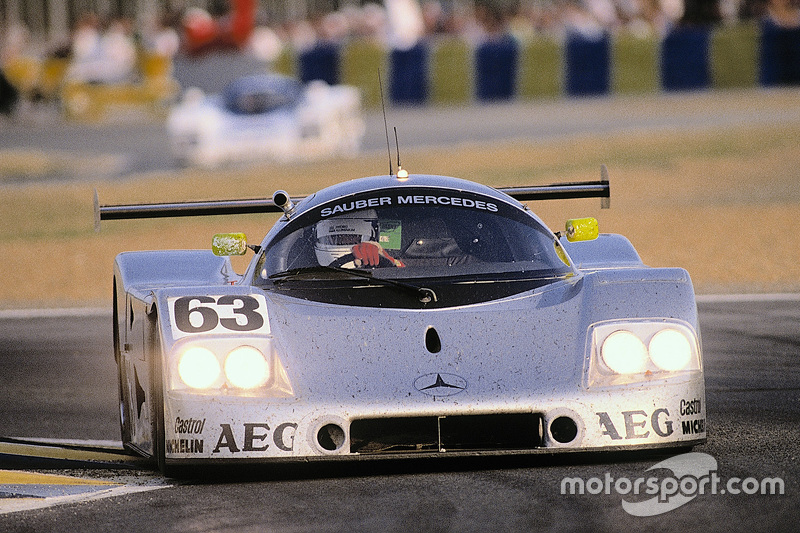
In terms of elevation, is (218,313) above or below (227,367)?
above

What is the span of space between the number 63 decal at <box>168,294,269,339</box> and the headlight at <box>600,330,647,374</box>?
3.93ft

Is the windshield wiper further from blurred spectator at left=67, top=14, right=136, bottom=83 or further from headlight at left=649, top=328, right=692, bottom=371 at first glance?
blurred spectator at left=67, top=14, right=136, bottom=83

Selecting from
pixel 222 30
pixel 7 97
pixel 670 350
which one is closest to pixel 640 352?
pixel 670 350

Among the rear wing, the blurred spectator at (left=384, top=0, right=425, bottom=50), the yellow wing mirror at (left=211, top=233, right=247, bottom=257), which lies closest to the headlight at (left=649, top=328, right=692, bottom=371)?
the yellow wing mirror at (left=211, top=233, right=247, bottom=257)

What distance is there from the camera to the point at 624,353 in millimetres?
5227

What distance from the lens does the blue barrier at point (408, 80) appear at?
1203 inches

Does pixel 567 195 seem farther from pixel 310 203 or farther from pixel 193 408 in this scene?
pixel 193 408

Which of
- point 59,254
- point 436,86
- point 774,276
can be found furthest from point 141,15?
point 774,276

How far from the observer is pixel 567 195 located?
24.8 ft

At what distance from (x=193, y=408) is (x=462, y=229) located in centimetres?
173

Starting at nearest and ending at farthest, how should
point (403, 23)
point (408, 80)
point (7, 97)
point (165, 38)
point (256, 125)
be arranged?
point (256, 125), point (408, 80), point (403, 23), point (165, 38), point (7, 97)

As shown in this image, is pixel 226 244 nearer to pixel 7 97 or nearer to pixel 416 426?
pixel 416 426

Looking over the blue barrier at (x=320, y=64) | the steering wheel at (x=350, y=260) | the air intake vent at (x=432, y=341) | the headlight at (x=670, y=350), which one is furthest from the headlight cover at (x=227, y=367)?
the blue barrier at (x=320, y=64)
